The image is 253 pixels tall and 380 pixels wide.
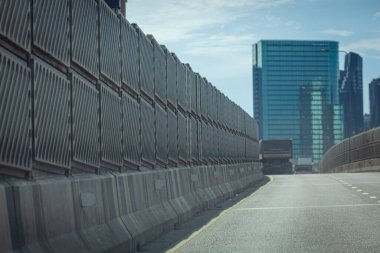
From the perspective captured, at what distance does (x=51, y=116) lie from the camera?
8.78m

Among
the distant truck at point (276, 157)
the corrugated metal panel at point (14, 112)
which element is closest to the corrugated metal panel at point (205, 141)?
the corrugated metal panel at point (14, 112)

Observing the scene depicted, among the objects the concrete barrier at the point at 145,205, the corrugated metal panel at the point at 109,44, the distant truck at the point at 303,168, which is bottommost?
the concrete barrier at the point at 145,205

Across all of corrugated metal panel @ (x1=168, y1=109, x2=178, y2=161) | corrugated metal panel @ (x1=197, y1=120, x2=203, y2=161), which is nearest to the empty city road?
corrugated metal panel @ (x1=168, y1=109, x2=178, y2=161)

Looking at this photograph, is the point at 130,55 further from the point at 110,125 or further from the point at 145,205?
the point at 145,205

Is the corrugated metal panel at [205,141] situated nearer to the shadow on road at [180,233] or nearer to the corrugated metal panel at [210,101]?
the corrugated metal panel at [210,101]

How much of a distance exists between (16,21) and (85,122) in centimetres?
295

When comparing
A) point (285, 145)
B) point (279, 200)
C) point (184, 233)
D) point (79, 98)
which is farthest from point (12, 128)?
point (285, 145)

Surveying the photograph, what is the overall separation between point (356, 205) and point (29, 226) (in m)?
13.3

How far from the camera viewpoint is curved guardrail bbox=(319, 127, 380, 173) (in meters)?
56.0

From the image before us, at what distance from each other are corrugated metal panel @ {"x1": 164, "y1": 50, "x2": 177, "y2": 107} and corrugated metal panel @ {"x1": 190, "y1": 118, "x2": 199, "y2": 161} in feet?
8.95

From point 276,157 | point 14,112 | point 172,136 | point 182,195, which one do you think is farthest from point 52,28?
point 276,157

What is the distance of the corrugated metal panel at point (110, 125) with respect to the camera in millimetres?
11438

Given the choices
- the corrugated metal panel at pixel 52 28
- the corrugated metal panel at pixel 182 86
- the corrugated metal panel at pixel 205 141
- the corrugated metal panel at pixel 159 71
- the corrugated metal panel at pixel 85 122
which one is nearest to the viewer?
the corrugated metal panel at pixel 52 28

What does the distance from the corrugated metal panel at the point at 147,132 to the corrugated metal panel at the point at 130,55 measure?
27.8 inches
